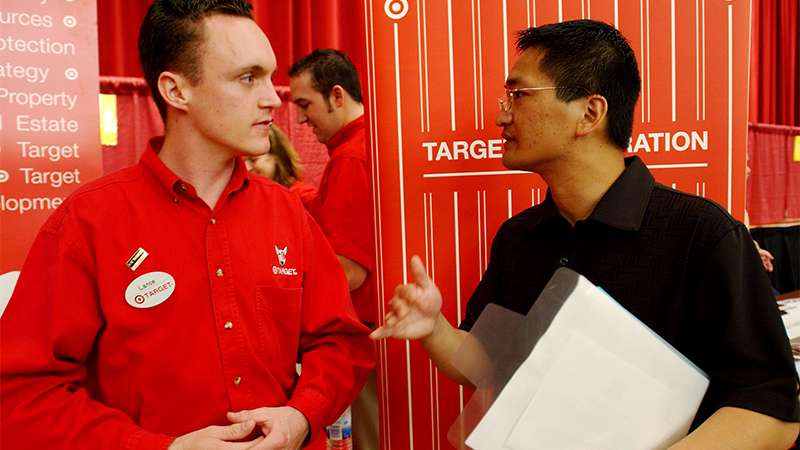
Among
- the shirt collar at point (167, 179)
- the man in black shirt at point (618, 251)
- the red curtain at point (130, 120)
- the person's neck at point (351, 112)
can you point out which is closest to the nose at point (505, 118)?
the man in black shirt at point (618, 251)

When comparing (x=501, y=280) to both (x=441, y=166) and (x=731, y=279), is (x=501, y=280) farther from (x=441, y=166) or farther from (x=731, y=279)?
(x=731, y=279)

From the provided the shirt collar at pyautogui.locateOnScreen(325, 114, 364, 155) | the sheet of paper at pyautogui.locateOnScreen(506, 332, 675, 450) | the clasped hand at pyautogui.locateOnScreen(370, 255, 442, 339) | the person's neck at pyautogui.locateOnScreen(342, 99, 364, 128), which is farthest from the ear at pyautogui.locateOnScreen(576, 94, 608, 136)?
the person's neck at pyautogui.locateOnScreen(342, 99, 364, 128)

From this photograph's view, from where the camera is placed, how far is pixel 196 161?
1357 millimetres

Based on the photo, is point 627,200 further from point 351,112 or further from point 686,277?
point 351,112

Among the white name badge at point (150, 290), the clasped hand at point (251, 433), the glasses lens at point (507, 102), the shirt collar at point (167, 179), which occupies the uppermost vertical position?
the glasses lens at point (507, 102)

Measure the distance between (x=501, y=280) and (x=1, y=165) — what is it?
6.08 feet

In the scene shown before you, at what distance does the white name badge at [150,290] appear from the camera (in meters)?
1.21

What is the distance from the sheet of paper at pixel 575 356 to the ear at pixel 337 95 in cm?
204

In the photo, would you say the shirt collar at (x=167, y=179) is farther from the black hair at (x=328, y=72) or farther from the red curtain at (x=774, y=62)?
the red curtain at (x=774, y=62)

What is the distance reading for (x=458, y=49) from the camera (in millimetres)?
1742

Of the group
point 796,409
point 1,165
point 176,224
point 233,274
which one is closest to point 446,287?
point 233,274

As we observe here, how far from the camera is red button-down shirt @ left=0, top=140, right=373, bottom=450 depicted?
114 cm

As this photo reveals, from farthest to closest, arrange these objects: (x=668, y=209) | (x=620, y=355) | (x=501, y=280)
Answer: (x=501, y=280) < (x=668, y=209) < (x=620, y=355)

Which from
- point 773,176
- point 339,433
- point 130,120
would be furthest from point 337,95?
point 773,176
